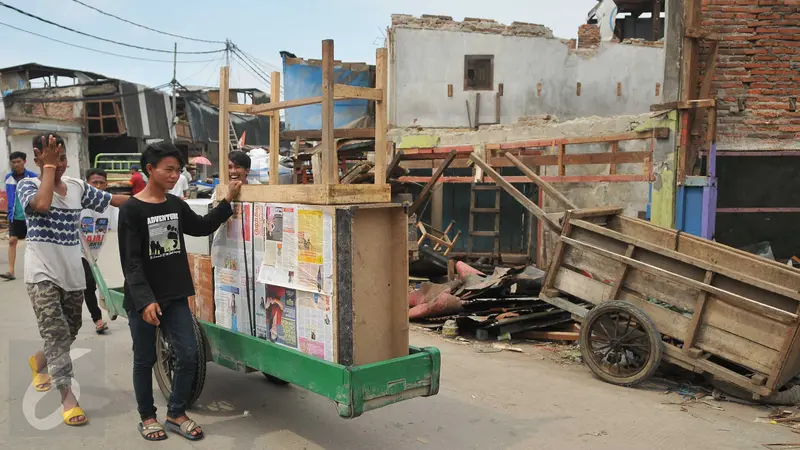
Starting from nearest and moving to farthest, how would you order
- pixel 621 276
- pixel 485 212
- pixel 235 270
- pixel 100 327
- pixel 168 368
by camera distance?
1. pixel 235 270
2. pixel 168 368
3. pixel 621 276
4. pixel 100 327
5. pixel 485 212

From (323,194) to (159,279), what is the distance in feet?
3.86

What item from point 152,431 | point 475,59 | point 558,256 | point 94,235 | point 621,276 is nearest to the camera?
point 152,431

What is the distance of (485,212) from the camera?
1219 cm

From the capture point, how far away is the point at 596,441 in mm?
4137

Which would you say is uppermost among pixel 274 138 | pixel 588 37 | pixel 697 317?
pixel 588 37

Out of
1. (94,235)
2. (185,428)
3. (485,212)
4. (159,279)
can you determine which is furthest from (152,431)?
Result: (485,212)

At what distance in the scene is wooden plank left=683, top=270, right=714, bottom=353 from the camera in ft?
16.1

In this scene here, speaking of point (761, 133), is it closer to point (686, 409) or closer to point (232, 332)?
point (686, 409)

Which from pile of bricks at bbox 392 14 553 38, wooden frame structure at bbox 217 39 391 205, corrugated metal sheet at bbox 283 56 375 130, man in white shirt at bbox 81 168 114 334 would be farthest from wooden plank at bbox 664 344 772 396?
corrugated metal sheet at bbox 283 56 375 130

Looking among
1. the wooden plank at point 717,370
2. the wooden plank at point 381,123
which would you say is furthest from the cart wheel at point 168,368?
the wooden plank at point 717,370

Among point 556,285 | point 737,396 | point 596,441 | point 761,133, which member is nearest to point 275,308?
point 596,441

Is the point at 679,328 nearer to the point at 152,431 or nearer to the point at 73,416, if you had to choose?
the point at 152,431

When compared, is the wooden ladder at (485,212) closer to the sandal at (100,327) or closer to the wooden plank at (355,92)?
the sandal at (100,327)

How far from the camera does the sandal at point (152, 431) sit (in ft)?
12.1
